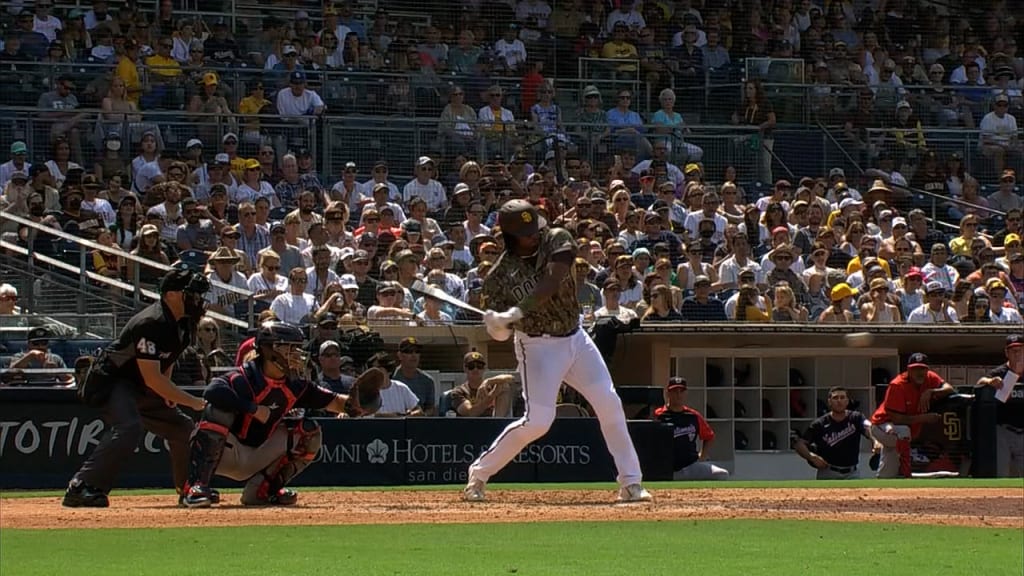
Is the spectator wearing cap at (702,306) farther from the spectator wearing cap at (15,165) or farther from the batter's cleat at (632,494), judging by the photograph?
the batter's cleat at (632,494)

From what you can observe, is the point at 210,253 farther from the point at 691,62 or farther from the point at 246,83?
the point at 691,62

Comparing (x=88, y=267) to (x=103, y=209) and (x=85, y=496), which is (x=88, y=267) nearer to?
(x=103, y=209)

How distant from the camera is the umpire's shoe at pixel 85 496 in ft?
33.7

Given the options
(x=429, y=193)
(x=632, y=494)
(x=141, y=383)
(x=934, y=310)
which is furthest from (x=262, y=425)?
(x=934, y=310)

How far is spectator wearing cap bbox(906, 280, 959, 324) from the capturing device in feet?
62.1

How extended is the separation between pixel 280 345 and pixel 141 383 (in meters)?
0.85

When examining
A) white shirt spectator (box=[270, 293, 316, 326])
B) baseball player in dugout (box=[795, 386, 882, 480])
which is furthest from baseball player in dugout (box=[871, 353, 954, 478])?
white shirt spectator (box=[270, 293, 316, 326])

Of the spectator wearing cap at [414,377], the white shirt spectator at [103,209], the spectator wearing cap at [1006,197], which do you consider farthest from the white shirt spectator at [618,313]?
the spectator wearing cap at [1006,197]

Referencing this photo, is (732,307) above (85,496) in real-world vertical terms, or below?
above

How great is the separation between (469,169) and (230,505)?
987 centimetres

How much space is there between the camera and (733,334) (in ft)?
58.7

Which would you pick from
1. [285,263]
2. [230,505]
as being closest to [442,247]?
[285,263]

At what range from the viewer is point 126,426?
999cm

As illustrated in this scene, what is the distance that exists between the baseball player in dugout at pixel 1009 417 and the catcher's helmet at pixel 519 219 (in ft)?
27.5
